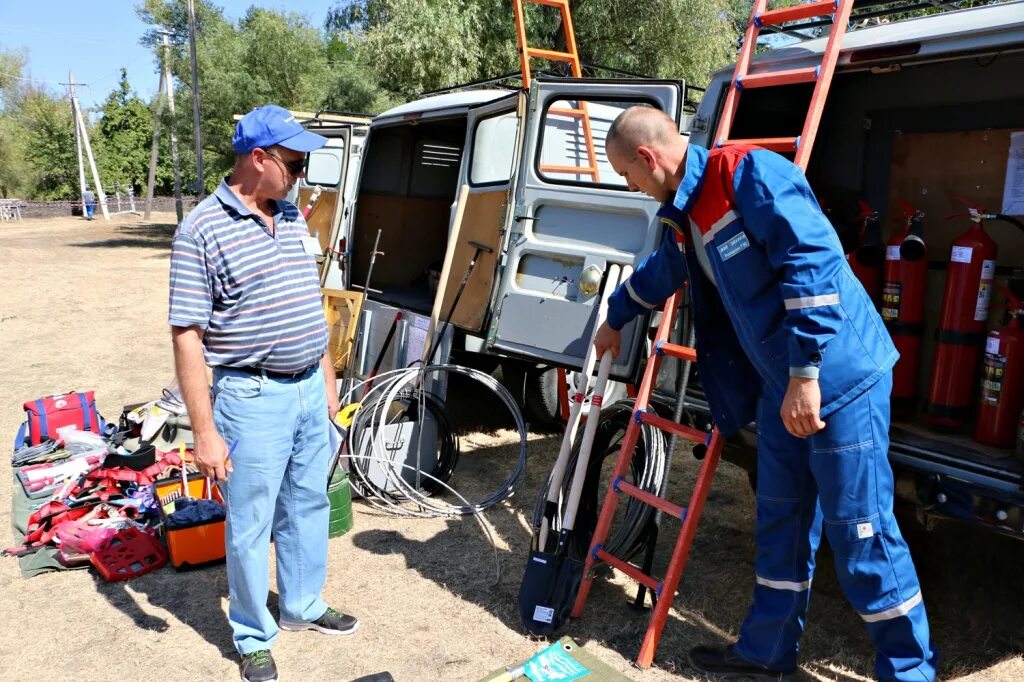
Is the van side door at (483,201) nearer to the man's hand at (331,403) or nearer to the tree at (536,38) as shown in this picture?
the man's hand at (331,403)

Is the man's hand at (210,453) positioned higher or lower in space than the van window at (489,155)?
lower

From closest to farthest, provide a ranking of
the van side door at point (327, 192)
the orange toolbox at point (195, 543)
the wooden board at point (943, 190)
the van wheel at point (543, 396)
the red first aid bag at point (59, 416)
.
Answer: the orange toolbox at point (195, 543)
the wooden board at point (943, 190)
the red first aid bag at point (59, 416)
the van wheel at point (543, 396)
the van side door at point (327, 192)

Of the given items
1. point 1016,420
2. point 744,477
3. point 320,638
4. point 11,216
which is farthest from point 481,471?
point 11,216

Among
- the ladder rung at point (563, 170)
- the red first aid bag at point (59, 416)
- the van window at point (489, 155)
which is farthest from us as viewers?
the van window at point (489, 155)

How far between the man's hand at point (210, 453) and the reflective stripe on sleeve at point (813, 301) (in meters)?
2.02

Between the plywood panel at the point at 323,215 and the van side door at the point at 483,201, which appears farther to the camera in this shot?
the plywood panel at the point at 323,215

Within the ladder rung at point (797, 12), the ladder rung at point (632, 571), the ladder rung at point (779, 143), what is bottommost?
the ladder rung at point (632, 571)

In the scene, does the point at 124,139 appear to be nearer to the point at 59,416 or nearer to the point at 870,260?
the point at 59,416

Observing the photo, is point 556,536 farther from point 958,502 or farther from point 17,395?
point 17,395

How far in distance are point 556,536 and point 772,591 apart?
1.01 m

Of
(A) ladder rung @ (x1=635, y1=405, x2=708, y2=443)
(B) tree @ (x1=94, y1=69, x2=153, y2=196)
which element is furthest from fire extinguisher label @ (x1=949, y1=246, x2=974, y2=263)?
(B) tree @ (x1=94, y1=69, x2=153, y2=196)

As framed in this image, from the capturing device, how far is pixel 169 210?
143 ft

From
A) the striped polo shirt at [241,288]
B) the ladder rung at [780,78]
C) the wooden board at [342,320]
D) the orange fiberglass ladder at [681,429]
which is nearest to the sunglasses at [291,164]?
the striped polo shirt at [241,288]

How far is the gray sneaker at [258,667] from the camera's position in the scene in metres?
3.16
